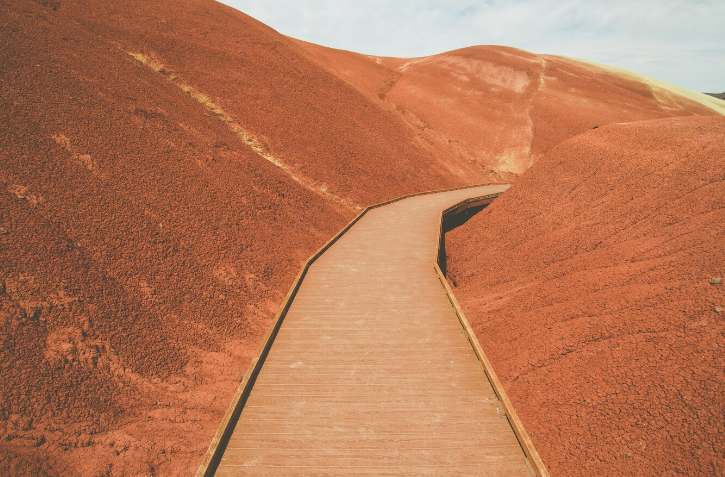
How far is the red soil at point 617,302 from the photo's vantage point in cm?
563

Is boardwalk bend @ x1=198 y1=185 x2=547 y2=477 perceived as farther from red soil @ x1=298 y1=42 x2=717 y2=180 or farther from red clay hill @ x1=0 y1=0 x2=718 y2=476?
red soil @ x1=298 y1=42 x2=717 y2=180

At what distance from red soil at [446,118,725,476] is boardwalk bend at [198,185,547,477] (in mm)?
2243

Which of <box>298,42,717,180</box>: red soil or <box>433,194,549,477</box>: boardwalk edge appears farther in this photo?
<box>298,42,717,180</box>: red soil

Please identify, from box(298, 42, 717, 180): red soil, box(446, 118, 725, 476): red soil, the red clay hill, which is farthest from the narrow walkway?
box(298, 42, 717, 180): red soil

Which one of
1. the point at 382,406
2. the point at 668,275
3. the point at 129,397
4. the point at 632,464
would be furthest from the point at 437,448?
the point at 668,275

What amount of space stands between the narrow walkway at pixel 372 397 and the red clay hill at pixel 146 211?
1821 mm

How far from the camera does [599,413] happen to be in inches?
247

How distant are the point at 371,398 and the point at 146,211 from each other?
808 cm

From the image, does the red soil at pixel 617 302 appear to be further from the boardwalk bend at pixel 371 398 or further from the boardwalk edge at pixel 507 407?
the boardwalk bend at pixel 371 398

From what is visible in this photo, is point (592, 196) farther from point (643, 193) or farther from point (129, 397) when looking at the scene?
point (129, 397)

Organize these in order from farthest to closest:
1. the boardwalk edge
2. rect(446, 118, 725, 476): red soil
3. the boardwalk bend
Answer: rect(446, 118, 725, 476): red soil < the boardwalk bend < the boardwalk edge

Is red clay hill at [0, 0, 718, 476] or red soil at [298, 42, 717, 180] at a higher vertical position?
red soil at [298, 42, 717, 180]

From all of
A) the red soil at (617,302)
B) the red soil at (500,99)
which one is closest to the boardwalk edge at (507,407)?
the red soil at (617,302)

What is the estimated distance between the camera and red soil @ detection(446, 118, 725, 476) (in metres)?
5.63
